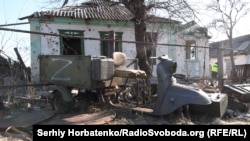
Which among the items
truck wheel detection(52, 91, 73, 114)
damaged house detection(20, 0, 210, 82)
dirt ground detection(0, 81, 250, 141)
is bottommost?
dirt ground detection(0, 81, 250, 141)

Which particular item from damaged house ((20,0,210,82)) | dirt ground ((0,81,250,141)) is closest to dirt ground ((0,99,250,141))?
dirt ground ((0,81,250,141))

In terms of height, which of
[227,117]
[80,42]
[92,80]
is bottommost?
[227,117]

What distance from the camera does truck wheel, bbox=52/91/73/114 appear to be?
9.05 meters

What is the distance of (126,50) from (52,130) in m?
17.0

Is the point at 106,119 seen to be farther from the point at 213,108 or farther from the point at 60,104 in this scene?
the point at 213,108

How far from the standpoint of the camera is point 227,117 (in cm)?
833

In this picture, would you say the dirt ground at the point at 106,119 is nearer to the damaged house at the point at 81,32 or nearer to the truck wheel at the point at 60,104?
the truck wheel at the point at 60,104

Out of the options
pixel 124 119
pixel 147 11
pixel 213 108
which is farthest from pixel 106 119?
pixel 147 11

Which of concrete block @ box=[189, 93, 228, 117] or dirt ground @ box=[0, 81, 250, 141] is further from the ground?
concrete block @ box=[189, 93, 228, 117]

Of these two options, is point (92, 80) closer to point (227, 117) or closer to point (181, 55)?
point (227, 117)

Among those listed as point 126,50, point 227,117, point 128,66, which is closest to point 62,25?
point 126,50

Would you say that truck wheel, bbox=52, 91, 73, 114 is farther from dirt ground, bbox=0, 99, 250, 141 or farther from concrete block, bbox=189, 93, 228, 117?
concrete block, bbox=189, 93, 228, 117

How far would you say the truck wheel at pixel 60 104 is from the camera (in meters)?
9.05

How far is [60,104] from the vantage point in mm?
9336
